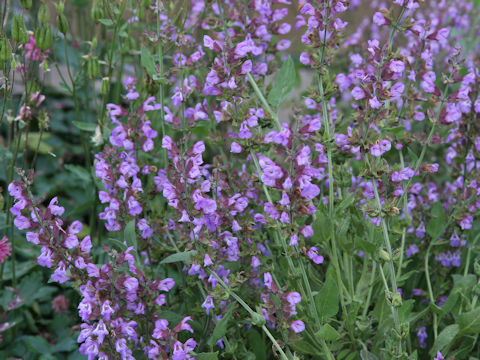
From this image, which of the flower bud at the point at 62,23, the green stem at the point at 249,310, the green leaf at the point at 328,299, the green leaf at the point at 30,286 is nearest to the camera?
the green stem at the point at 249,310

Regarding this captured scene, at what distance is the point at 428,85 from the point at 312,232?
0.58 meters

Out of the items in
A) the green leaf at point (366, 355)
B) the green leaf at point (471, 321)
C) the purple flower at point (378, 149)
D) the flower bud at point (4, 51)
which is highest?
the flower bud at point (4, 51)

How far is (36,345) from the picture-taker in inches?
76.2

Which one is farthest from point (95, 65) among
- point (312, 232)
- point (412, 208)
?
point (412, 208)

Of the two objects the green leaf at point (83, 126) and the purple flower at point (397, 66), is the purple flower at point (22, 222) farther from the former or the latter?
the purple flower at point (397, 66)

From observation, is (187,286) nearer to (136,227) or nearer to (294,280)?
(136,227)

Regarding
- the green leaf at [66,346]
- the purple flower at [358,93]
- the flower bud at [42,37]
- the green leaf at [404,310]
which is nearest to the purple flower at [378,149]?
the purple flower at [358,93]

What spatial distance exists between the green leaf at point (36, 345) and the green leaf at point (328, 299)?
0.99 m

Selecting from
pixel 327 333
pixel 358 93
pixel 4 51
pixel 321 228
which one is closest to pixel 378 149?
pixel 358 93

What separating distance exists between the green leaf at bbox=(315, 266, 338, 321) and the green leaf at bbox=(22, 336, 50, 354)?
99cm

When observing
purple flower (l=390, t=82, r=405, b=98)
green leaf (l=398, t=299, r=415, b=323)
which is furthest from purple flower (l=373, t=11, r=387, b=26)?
green leaf (l=398, t=299, r=415, b=323)

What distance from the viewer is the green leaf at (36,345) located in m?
1.91

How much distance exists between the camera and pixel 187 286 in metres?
1.71

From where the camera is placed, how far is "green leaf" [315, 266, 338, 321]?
4.67ft
